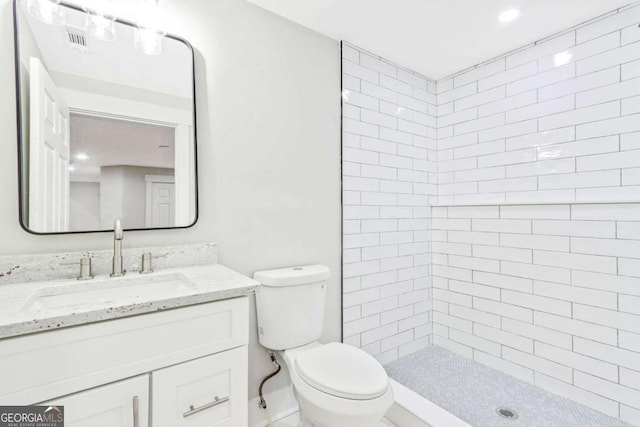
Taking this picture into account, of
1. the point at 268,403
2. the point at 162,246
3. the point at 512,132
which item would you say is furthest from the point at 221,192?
the point at 512,132

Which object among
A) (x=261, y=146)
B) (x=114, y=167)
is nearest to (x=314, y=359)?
(x=261, y=146)

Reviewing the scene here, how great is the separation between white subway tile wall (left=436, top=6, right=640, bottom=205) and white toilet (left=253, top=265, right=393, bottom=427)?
1.43 meters

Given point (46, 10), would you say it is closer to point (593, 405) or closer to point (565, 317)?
point (565, 317)

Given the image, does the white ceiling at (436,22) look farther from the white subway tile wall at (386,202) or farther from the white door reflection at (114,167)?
the white door reflection at (114,167)

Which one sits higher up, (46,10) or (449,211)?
(46,10)

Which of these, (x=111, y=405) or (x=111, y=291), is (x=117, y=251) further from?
(x=111, y=405)

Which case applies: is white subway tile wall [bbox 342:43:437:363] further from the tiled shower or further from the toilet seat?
the toilet seat

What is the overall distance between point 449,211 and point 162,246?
6.63 feet

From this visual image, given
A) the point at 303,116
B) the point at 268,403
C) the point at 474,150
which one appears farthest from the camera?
the point at 474,150

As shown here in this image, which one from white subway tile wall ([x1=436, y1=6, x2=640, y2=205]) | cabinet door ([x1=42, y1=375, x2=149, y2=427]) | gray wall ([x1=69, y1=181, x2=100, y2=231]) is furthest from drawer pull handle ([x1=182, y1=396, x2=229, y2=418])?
white subway tile wall ([x1=436, y1=6, x2=640, y2=205])

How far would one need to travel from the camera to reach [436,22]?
181 centimetres

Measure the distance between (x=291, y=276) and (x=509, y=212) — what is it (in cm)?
154

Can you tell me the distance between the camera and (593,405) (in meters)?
1.74

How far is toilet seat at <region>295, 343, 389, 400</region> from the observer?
1.22 meters
